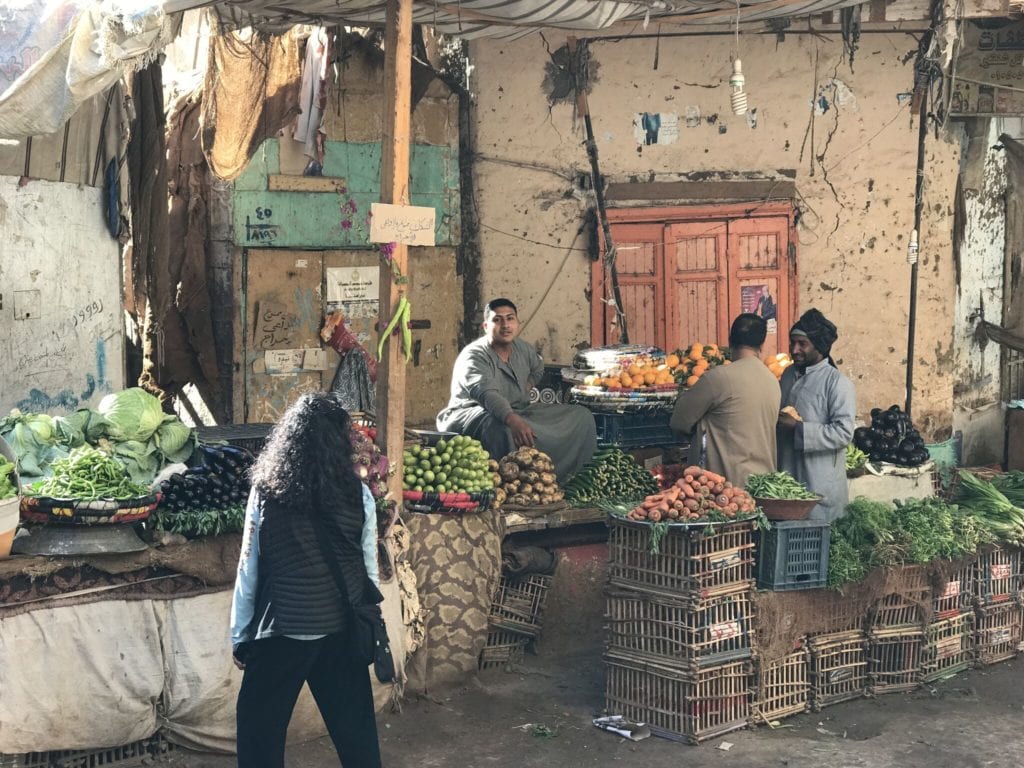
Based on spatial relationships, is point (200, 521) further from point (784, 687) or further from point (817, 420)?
point (817, 420)

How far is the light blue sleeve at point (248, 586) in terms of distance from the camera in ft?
16.9

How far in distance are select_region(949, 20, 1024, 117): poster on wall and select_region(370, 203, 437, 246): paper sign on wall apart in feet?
20.2

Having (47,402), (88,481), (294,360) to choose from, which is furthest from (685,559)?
(294,360)

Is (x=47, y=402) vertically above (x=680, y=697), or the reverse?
(x=47, y=402)

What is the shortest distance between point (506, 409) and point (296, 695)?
349 centimetres

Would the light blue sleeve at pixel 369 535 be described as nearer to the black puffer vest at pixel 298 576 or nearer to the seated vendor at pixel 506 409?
the black puffer vest at pixel 298 576

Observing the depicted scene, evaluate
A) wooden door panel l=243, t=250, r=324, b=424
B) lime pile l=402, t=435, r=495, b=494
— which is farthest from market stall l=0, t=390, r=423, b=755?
wooden door panel l=243, t=250, r=324, b=424

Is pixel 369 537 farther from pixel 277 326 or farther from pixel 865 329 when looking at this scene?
Result: pixel 865 329

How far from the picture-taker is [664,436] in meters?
9.48

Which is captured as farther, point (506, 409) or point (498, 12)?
point (506, 409)

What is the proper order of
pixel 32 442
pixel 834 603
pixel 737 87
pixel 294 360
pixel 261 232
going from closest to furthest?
pixel 32 442 < pixel 834 603 < pixel 737 87 < pixel 261 232 < pixel 294 360

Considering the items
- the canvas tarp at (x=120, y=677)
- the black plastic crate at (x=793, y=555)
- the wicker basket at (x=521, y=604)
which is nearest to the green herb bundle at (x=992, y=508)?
the black plastic crate at (x=793, y=555)

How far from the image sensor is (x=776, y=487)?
7324 millimetres

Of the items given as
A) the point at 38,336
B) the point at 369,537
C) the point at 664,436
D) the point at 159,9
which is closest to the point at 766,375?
the point at 664,436
